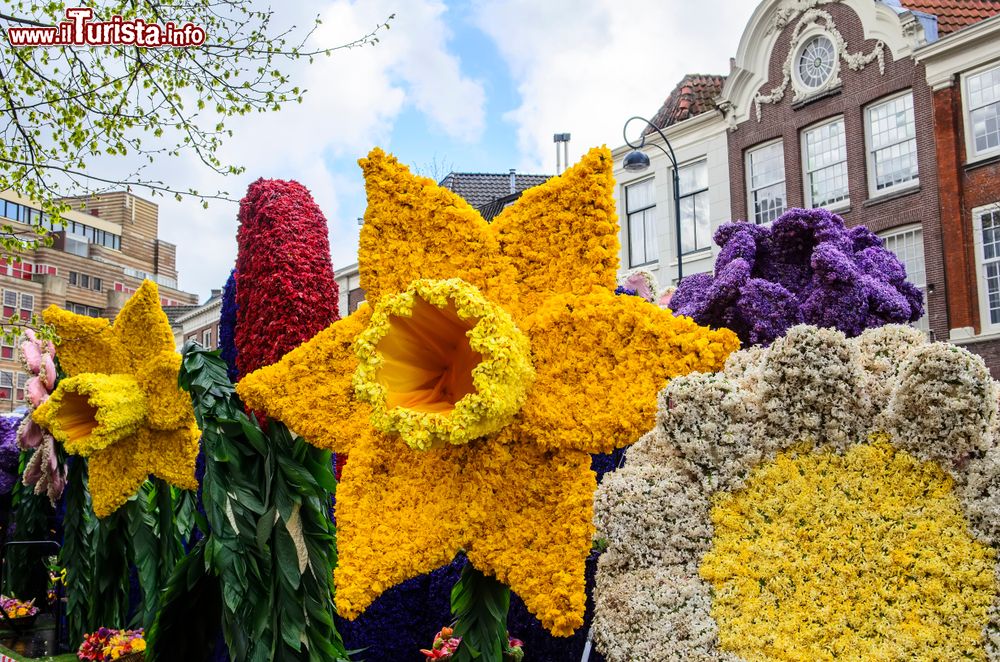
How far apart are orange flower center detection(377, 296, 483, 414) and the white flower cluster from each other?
0.77 metres

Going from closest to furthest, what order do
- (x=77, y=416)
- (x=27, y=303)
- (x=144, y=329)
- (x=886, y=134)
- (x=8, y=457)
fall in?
(x=144, y=329), (x=77, y=416), (x=8, y=457), (x=886, y=134), (x=27, y=303)

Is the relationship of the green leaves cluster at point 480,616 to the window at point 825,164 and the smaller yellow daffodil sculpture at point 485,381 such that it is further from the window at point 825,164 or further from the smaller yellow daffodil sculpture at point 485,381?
the window at point 825,164

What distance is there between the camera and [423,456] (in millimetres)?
3031

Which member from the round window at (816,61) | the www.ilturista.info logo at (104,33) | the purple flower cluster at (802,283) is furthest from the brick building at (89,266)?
the purple flower cluster at (802,283)

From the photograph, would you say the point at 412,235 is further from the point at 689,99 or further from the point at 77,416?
the point at 689,99

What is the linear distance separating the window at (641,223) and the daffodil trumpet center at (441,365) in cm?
1403

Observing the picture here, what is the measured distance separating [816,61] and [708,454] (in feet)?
46.6

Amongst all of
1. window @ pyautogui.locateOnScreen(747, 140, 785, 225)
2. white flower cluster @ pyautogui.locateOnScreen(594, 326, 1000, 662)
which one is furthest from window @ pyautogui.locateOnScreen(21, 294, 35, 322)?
white flower cluster @ pyautogui.locateOnScreen(594, 326, 1000, 662)

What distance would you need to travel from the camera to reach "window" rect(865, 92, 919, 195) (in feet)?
44.2

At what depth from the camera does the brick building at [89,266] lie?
37344 millimetres

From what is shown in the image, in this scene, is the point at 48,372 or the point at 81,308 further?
the point at 81,308

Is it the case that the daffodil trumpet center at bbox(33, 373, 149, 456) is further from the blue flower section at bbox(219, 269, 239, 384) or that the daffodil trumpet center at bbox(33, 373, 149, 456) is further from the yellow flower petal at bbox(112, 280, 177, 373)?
the blue flower section at bbox(219, 269, 239, 384)

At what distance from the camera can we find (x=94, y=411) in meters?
5.43

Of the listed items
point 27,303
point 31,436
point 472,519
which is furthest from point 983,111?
point 27,303
